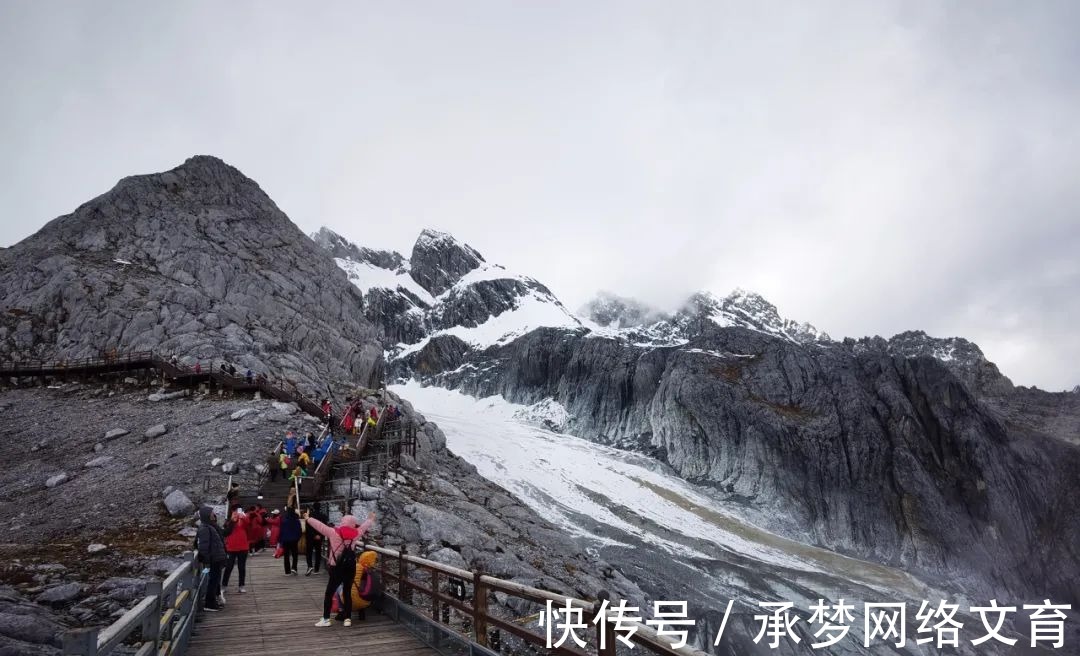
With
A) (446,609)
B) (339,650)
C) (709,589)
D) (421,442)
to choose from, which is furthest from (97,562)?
(709,589)

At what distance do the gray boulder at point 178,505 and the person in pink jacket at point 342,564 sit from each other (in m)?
11.0

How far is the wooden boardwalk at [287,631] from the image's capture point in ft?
26.2

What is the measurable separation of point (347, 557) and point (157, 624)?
3.38 metres

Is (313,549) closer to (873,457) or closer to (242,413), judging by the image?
(242,413)

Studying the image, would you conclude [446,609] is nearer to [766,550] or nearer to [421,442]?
[421,442]

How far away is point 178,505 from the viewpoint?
17.5 metres

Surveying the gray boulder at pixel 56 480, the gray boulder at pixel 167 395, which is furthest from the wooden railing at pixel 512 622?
the gray boulder at pixel 167 395

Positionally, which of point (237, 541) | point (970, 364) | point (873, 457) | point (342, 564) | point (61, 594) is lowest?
point (61, 594)

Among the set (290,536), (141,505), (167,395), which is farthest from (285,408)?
(290,536)

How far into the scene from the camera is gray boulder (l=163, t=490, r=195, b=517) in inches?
683

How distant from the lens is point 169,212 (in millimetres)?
64438

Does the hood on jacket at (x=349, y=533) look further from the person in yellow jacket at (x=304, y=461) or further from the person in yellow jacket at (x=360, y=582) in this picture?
the person in yellow jacket at (x=304, y=461)

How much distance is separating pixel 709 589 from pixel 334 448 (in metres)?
29.9

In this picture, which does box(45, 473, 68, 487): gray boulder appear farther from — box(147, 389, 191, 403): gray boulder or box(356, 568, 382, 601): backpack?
box(356, 568, 382, 601): backpack
